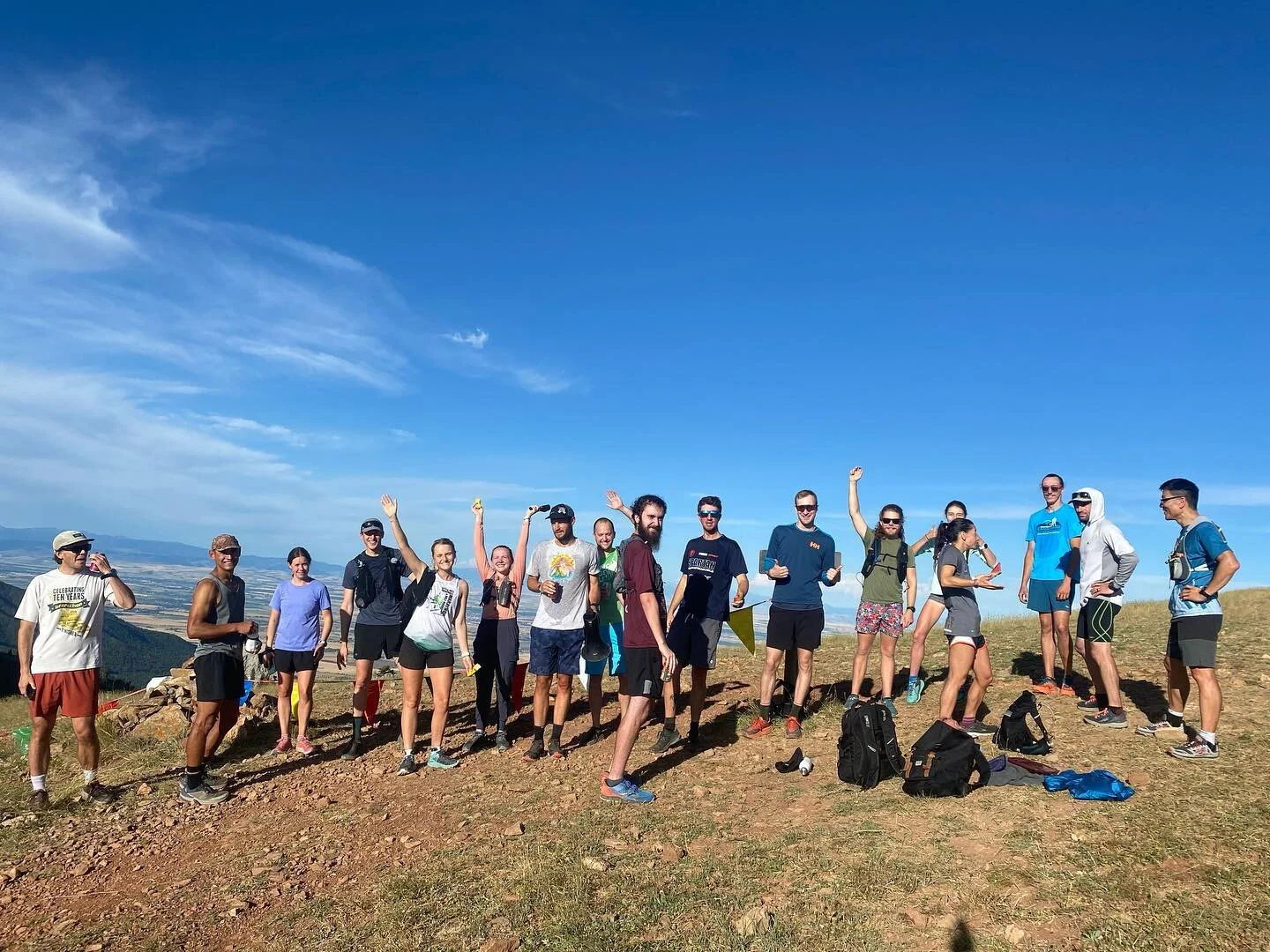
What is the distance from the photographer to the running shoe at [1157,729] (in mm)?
7516

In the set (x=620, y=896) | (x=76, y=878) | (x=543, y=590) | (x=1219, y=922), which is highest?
(x=543, y=590)

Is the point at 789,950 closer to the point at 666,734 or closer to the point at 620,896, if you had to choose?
the point at 620,896

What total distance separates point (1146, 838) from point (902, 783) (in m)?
1.91

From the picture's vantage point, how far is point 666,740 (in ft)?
27.9

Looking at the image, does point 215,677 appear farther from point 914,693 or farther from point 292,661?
point 914,693

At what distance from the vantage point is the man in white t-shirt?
7.42m

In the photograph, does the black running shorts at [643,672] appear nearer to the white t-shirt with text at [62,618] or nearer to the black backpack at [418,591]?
the black backpack at [418,591]

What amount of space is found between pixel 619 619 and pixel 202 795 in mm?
4721

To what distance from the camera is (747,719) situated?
960cm

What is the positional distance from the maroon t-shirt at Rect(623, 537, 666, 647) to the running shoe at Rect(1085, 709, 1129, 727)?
4.92 meters

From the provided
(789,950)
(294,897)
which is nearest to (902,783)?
(789,950)

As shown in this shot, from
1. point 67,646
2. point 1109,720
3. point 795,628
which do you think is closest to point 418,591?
point 67,646

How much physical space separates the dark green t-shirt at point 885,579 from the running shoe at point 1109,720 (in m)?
2.31

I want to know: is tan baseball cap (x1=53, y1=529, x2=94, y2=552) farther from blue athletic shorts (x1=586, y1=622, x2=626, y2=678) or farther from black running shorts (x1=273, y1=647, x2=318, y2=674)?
blue athletic shorts (x1=586, y1=622, x2=626, y2=678)
